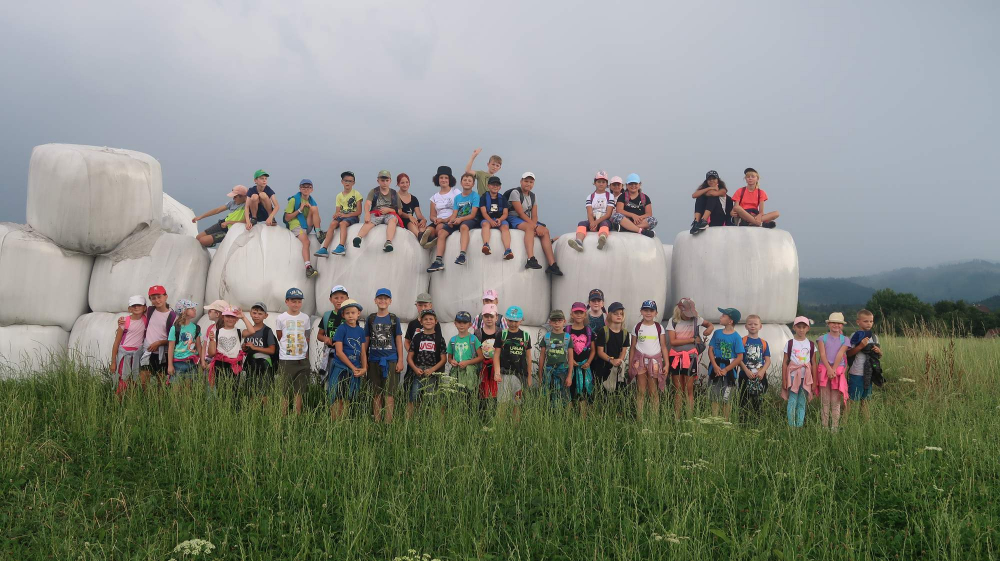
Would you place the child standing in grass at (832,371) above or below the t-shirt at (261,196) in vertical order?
below

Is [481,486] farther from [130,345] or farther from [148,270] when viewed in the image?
[148,270]

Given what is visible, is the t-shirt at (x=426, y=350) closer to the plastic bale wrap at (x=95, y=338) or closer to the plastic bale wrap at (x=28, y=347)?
the plastic bale wrap at (x=95, y=338)

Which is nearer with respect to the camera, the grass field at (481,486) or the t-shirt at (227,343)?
the grass field at (481,486)

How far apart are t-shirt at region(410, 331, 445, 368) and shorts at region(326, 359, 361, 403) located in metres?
0.62

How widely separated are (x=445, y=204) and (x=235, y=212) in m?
2.93

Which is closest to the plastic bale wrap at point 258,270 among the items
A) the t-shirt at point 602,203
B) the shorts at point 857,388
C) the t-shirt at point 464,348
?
the t-shirt at point 464,348

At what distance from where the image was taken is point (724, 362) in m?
7.19

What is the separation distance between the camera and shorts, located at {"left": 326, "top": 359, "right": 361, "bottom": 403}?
670cm

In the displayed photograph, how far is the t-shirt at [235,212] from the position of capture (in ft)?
30.1

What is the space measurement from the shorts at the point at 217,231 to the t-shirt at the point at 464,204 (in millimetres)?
3161

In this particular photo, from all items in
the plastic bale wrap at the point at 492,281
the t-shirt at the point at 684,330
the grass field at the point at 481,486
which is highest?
the plastic bale wrap at the point at 492,281

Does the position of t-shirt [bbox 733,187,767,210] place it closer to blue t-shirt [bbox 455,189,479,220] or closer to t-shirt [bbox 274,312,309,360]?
blue t-shirt [bbox 455,189,479,220]

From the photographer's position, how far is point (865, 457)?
5523 mm

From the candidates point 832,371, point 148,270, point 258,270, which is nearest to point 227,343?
point 258,270
